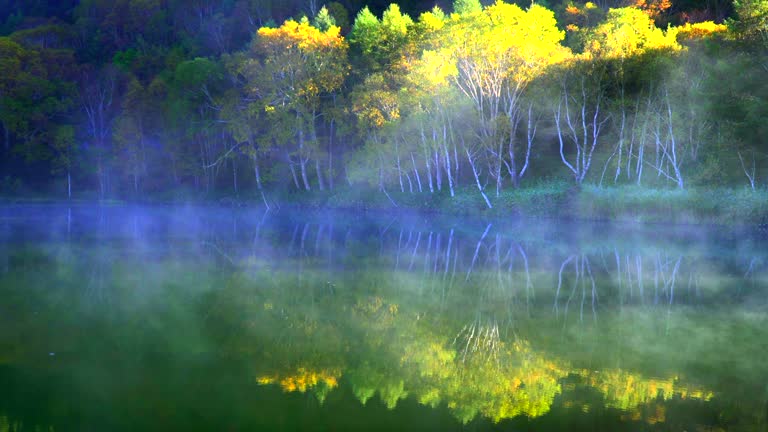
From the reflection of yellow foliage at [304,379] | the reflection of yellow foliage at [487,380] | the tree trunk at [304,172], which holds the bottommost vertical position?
the reflection of yellow foliage at [487,380]

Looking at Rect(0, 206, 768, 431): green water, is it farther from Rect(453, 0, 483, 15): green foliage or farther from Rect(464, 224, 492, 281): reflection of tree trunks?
Rect(453, 0, 483, 15): green foliage

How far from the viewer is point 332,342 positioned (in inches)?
465

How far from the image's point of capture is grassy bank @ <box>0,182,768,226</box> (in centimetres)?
3422

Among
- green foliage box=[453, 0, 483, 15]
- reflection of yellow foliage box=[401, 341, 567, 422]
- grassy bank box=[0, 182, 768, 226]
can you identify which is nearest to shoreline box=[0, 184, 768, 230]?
grassy bank box=[0, 182, 768, 226]

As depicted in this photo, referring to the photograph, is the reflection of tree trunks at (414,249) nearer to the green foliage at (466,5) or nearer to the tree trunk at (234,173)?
the green foliage at (466,5)

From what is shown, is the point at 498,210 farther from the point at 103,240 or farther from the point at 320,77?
the point at 103,240

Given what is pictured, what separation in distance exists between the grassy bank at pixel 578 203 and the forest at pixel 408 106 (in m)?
0.39

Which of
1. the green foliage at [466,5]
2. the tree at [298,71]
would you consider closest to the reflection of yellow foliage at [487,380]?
the green foliage at [466,5]

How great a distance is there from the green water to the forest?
1655cm

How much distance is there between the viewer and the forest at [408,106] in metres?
38.8

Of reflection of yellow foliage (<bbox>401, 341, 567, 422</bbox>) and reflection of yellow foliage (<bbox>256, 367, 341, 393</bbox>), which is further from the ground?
reflection of yellow foliage (<bbox>256, 367, 341, 393</bbox>)

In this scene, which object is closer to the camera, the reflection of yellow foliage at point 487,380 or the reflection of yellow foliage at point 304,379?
the reflection of yellow foliage at point 487,380

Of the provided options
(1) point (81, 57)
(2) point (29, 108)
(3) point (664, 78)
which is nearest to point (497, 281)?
(3) point (664, 78)

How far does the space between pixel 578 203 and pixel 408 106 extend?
1260 cm
